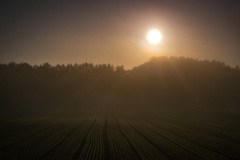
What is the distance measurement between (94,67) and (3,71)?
127 feet

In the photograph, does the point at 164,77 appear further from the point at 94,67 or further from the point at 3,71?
the point at 3,71

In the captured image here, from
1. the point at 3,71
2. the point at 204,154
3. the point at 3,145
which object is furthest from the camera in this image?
the point at 3,71

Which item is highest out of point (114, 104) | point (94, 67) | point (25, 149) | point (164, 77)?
point (94, 67)

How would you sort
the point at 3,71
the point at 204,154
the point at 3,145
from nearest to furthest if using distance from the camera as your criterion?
the point at 204,154, the point at 3,145, the point at 3,71

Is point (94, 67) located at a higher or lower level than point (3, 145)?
higher

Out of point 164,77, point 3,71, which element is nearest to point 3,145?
point 164,77

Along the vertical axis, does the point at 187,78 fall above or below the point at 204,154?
above

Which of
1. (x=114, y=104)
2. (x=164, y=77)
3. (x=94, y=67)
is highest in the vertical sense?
(x=94, y=67)

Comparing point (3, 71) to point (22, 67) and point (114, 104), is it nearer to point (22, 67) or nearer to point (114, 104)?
point (22, 67)

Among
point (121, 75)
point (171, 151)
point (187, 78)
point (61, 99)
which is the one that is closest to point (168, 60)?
point (187, 78)

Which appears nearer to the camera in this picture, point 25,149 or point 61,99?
point 25,149

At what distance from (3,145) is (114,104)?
67.9 metres

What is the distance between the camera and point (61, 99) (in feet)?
265

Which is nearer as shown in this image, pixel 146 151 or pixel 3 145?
pixel 146 151
